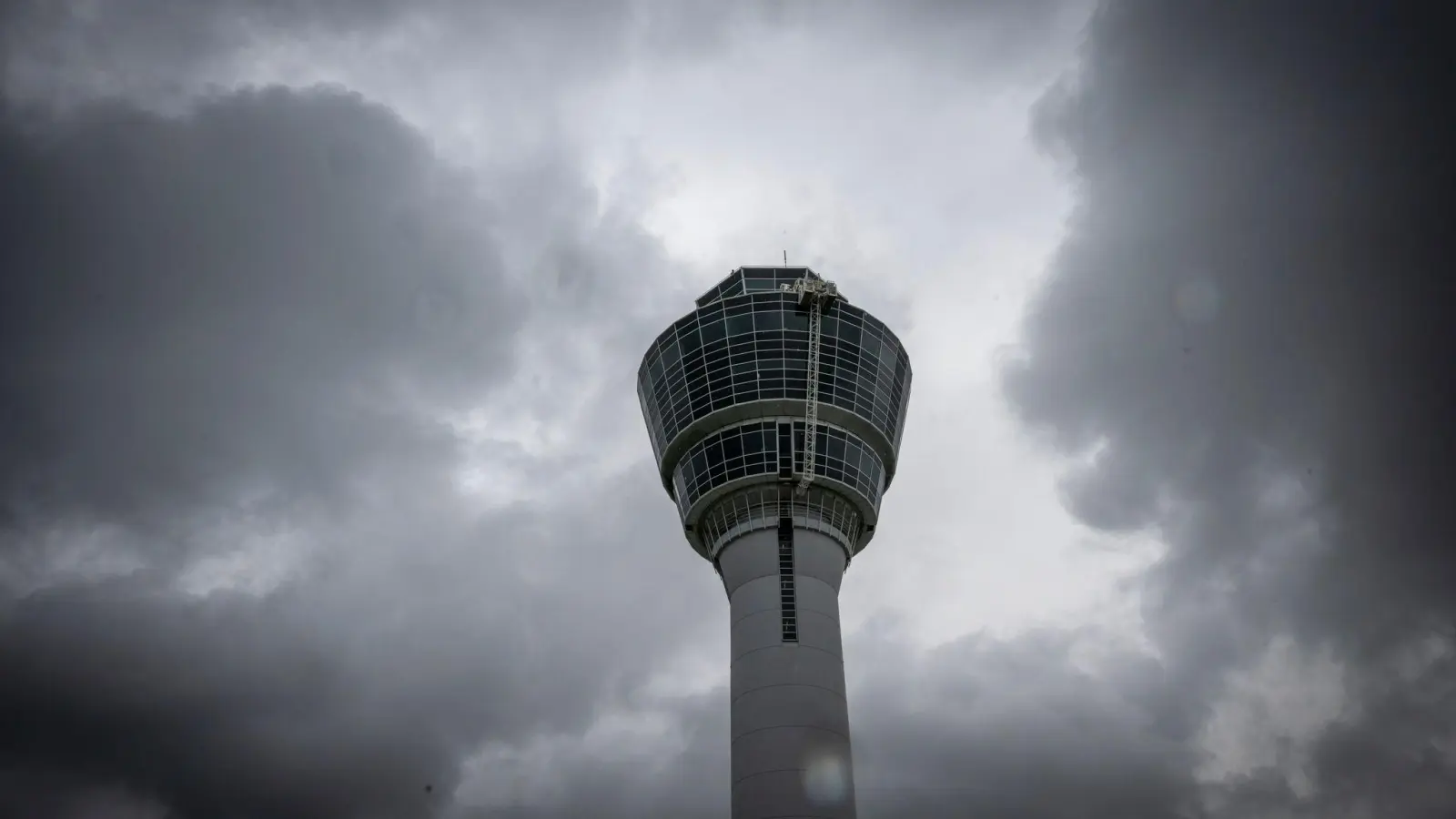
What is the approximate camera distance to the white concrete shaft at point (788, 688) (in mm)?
64625

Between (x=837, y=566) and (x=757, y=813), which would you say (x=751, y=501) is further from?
(x=757, y=813)

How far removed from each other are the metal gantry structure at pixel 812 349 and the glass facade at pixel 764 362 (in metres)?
0.48

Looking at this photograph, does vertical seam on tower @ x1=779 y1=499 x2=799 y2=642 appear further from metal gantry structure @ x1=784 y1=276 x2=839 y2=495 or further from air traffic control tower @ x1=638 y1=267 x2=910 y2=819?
metal gantry structure @ x1=784 y1=276 x2=839 y2=495

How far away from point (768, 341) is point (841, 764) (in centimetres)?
3159

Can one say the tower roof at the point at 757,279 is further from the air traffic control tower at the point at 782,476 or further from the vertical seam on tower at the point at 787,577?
the vertical seam on tower at the point at 787,577

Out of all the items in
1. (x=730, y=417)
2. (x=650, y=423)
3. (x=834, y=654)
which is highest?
(x=650, y=423)

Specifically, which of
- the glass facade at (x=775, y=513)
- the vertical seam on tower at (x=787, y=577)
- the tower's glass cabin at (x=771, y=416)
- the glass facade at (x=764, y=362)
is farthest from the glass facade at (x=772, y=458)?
the vertical seam on tower at (x=787, y=577)

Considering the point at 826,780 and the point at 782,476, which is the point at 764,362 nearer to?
the point at 782,476

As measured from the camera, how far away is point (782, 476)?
7506cm

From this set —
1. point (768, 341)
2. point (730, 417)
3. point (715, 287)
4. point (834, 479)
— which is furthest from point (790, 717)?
point (715, 287)

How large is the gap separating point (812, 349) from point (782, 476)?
1095cm

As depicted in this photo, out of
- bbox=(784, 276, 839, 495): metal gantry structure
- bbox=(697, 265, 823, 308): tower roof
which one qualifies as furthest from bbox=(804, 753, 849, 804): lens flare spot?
bbox=(697, 265, 823, 308): tower roof

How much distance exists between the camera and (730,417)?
256ft

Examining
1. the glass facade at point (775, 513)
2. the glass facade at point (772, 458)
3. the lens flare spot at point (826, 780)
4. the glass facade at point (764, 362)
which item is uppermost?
the glass facade at point (764, 362)
